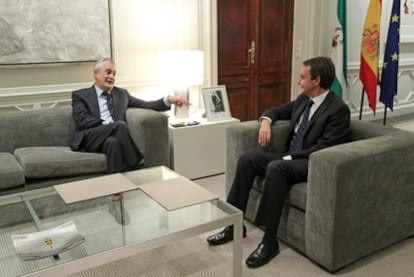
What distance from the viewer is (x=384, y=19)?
5371 millimetres

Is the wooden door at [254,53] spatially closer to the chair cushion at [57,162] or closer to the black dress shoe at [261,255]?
the chair cushion at [57,162]

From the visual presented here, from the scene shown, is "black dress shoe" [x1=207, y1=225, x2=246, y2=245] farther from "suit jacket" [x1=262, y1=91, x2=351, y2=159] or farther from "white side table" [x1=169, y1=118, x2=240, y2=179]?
"white side table" [x1=169, y1=118, x2=240, y2=179]

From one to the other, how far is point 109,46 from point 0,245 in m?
2.19

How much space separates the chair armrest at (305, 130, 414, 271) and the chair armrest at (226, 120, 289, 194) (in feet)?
2.04

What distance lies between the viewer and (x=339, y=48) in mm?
4473

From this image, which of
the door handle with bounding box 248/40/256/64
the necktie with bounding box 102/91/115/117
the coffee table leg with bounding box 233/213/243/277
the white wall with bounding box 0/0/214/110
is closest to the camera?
the coffee table leg with bounding box 233/213/243/277

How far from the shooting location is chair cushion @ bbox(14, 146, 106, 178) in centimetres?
267

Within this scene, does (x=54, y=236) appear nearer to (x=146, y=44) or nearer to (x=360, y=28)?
(x=146, y=44)

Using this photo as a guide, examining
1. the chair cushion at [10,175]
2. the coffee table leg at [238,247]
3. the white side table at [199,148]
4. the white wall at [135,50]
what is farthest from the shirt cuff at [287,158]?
the white wall at [135,50]

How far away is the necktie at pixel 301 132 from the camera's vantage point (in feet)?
8.36

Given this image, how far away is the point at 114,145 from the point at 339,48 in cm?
279

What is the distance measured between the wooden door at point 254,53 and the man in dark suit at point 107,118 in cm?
121

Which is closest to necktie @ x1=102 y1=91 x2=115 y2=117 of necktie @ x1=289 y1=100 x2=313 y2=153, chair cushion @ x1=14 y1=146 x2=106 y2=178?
chair cushion @ x1=14 y1=146 x2=106 y2=178

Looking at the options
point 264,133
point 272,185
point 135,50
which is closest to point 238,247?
point 272,185
